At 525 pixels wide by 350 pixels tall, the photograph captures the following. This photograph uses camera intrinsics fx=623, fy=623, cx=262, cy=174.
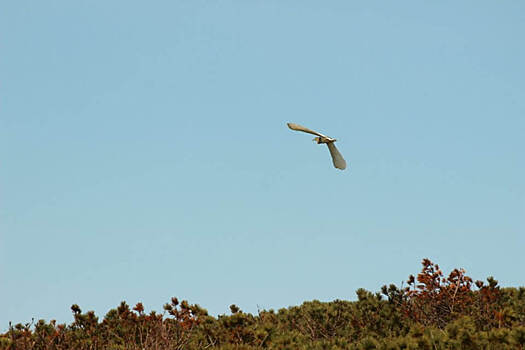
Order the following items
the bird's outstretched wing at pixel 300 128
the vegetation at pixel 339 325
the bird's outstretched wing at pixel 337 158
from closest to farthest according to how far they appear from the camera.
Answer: the vegetation at pixel 339 325
the bird's outstretched wing at pixel 300 128
the bird's outstretched wing at pixel 337 158

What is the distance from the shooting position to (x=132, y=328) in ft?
32.0

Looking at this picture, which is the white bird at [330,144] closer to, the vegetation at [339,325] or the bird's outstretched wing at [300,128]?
the bird's outstretched wing at [300,128]

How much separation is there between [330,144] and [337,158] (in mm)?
277

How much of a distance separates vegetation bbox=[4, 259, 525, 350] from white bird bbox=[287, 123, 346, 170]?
7.98ft

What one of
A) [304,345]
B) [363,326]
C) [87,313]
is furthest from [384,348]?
[87,313]

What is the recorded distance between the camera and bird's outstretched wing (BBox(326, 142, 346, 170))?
9359 mm

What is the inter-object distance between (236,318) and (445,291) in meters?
4.27

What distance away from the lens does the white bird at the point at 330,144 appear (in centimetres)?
911

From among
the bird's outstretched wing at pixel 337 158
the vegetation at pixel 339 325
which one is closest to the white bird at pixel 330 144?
the bird's outstretched wing at pixel 337 158

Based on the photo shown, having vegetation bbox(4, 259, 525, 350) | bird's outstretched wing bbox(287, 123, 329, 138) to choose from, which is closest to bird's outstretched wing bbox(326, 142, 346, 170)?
bird's outstretched wing bbox(287, 123, 329, 138)

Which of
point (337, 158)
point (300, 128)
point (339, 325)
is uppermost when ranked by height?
point (300, 128)

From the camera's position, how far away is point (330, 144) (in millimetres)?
9312

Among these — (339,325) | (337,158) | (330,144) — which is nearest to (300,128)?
(330,144)

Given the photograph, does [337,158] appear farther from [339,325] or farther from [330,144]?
[339,325]
